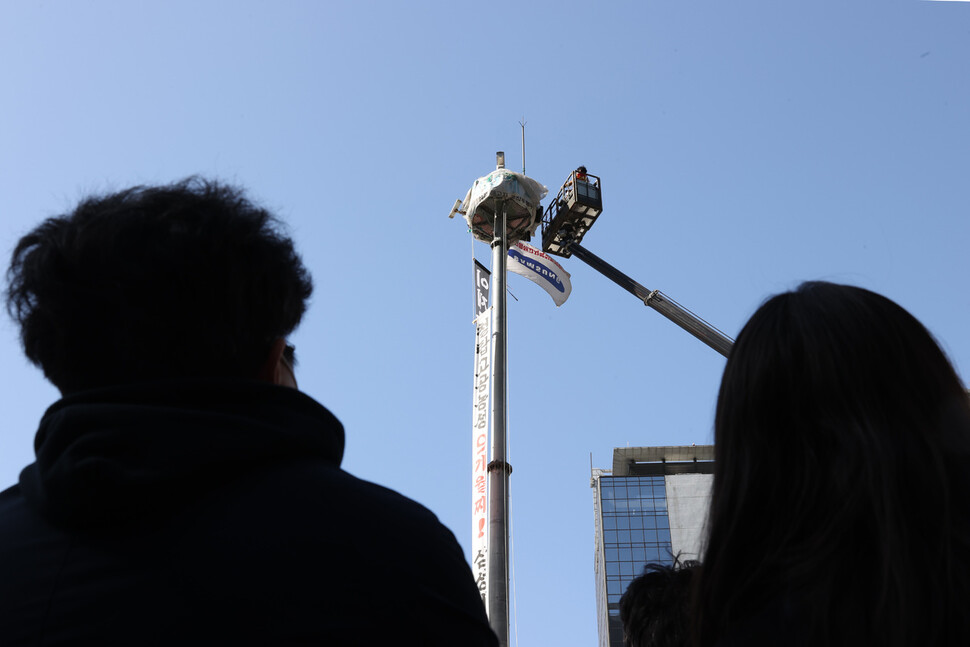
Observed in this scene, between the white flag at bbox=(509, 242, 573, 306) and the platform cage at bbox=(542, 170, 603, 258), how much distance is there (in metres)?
3.73

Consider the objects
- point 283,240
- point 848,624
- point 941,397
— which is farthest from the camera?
point 283,240

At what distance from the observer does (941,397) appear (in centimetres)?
168

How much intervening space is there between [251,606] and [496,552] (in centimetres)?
899

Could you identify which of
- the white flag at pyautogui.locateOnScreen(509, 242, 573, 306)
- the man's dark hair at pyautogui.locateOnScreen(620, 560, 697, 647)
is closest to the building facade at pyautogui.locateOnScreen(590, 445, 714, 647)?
the white flag at pyautogui.locateOnScreen(509, 242, 573, 306)

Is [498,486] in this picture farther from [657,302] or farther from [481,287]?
[657,302]

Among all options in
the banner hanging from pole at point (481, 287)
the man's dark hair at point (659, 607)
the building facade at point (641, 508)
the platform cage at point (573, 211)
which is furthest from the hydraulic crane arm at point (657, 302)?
the building facade at point (641, 508)

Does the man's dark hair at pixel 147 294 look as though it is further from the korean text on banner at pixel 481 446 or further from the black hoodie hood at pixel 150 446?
the korean text on banner at pixel 481 446

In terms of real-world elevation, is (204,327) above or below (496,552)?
below

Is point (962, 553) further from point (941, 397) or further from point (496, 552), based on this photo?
point (496, 552)

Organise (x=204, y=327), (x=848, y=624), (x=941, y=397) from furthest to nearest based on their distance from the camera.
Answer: (x=204, y=327), (x=941, y=397), (x=848, y=624)

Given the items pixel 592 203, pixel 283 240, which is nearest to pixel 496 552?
pixel 283 240

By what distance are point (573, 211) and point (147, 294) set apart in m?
18.1

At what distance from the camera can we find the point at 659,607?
3.58 m

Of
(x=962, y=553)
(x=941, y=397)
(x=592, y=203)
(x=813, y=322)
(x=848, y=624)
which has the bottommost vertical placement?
(x=848, y=624)
